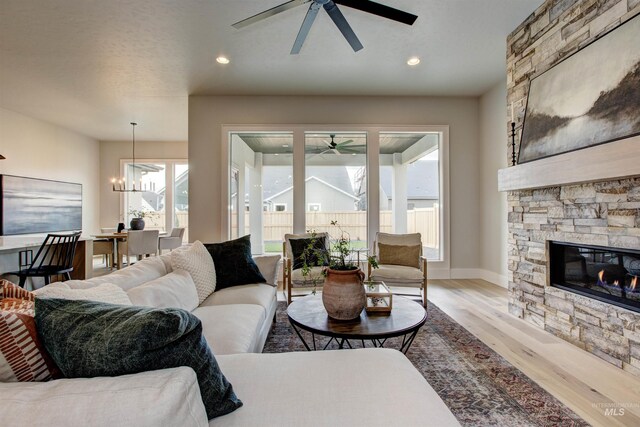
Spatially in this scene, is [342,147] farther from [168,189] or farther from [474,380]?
[168,189]

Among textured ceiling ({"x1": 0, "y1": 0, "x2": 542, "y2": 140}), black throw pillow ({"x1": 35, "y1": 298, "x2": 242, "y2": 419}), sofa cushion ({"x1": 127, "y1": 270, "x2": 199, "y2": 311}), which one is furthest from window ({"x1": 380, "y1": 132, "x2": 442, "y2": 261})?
black throw pillow ({"x1": 35, "y1": 298, "x2": 242, "y2": 419})

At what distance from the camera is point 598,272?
2.52 metres

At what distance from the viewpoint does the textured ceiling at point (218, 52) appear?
9.58 feet

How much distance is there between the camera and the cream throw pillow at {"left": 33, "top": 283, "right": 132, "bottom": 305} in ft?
3.98

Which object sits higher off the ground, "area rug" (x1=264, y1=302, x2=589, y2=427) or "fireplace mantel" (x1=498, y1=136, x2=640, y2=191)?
"fireplace mantel" (x1=498, y1=136, x2=640, y2=191)

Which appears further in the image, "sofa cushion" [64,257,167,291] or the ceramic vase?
the ceramic vase

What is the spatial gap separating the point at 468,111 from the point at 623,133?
3134mm

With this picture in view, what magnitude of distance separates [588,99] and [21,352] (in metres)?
3.53

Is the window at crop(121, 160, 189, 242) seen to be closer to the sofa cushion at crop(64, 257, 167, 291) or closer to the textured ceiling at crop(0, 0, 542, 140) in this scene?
the textured ceiling at crop(0, 0, 542, 140)

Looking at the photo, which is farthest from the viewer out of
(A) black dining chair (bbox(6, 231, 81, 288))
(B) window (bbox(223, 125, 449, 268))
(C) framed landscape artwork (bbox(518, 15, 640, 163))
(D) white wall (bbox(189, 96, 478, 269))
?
(B) window (bbox(223, 125, 449, 268))

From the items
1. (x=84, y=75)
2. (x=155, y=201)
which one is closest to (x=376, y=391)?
(x=84, y=75)

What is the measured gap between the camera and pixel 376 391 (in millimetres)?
1070

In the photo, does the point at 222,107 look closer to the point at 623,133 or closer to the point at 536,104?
the point at 536,104

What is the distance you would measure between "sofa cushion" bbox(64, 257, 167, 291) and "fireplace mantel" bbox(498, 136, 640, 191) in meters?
3.19
